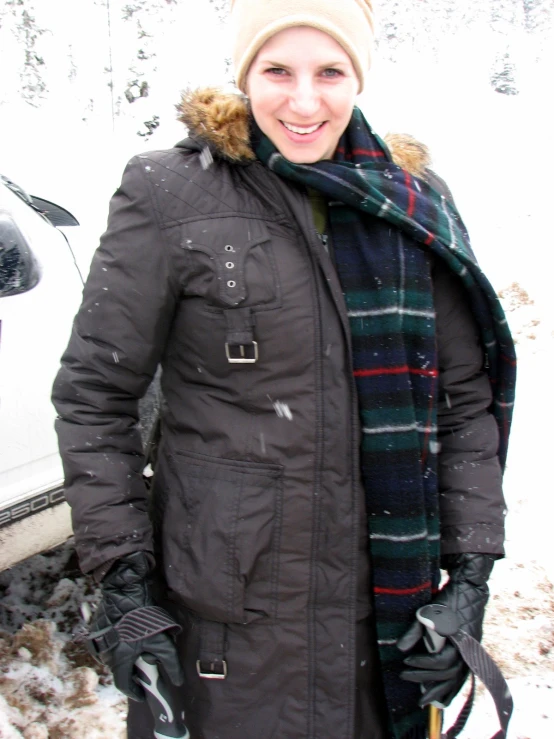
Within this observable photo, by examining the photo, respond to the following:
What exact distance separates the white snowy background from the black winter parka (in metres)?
0.48

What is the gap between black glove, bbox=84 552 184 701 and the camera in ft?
4.69

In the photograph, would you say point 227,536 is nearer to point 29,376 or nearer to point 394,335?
point 394,335

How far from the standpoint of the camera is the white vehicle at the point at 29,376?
2.45 metres

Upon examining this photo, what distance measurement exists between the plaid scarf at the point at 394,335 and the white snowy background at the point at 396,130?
47 centimetres

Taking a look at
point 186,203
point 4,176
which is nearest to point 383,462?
point 186,203

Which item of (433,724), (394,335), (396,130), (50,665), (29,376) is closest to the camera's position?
(394,335)

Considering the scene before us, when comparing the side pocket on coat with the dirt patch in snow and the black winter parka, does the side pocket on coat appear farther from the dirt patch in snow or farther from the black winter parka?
the dirt patch in snow

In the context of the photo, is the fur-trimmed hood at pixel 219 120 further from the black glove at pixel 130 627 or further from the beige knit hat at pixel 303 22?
the black glove at pixel 130 627

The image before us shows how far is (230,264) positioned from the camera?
1404 mm

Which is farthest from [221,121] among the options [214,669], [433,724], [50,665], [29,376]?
[50,665]

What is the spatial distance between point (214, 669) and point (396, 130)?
1.43m

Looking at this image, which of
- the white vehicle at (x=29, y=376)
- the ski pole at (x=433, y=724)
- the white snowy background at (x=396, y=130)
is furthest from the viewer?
the white snowy background at (x=396, y=130)

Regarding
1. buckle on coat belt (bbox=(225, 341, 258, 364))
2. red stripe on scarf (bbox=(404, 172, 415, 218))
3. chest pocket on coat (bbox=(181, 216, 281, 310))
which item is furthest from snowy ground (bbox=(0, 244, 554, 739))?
red stripe on scarf (bbox=(404, 172, 415, 218))

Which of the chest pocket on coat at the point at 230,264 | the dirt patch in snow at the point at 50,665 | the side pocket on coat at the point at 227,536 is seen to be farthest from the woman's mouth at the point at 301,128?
the dirt patch in snow at the point at 50,665
